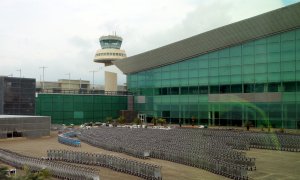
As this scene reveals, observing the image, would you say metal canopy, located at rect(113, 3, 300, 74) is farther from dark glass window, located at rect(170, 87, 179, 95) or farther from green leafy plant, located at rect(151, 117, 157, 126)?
green leafy plant, located at rect(151, 117, 157, 126)

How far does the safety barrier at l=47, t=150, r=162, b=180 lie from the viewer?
32.2 metres

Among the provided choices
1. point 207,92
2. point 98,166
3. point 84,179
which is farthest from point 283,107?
point 84,179

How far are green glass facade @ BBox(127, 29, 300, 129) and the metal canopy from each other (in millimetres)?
1200

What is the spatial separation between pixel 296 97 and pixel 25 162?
5031 cm

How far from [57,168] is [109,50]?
12061cm

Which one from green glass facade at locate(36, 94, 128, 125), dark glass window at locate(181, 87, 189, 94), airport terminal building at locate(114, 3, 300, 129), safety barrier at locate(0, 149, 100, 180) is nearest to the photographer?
safety barrier at locate(0, 149, 100, 180)

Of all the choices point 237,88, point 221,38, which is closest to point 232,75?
point 237,88

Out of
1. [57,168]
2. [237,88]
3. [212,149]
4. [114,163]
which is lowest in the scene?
[114,163]

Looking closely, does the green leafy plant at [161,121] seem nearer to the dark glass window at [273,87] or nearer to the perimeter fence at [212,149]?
the perimeter fence at [212,149]

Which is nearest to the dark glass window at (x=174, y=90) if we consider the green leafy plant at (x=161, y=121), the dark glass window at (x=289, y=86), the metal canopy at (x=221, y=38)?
the metal canopy at (x=221, y=38)

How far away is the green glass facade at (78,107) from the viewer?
291 ft

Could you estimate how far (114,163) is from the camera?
1444 inches

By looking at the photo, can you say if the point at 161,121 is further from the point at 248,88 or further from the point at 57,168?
the point at 57,168

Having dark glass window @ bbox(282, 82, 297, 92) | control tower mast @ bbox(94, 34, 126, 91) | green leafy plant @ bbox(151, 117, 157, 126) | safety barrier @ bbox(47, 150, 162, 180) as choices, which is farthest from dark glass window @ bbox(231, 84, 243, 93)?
control tower mast @ bbox(94, 34, 126, 91)
